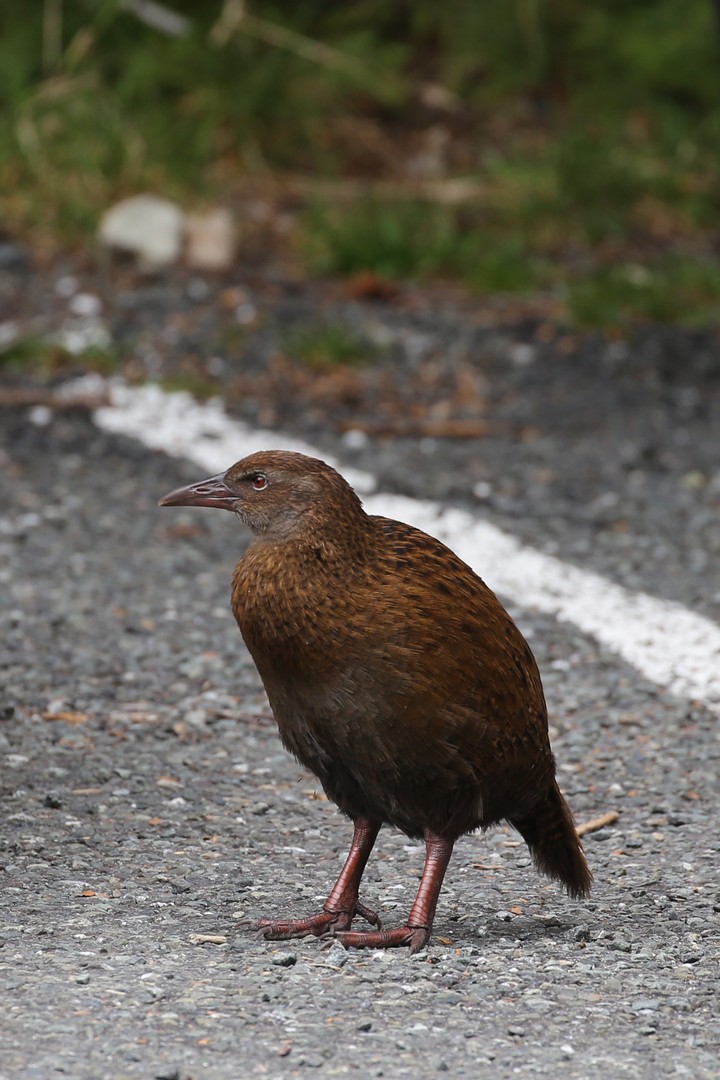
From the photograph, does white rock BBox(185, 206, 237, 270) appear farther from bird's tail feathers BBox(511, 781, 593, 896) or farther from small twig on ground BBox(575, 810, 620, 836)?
bird's tail feathers BBox(511, 781, 593, 896)

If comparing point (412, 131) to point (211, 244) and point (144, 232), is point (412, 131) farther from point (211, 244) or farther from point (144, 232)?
point (144, 232)

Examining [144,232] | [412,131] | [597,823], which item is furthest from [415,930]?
[412,131]

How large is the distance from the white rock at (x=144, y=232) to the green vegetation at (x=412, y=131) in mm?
210

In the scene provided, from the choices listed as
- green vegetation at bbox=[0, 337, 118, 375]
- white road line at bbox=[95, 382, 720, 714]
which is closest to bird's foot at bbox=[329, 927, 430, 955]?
white road line at bbox=[95, 382, 720, 714]

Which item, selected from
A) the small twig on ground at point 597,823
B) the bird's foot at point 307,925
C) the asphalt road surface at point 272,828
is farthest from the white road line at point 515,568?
the bird's foot at point 307,925

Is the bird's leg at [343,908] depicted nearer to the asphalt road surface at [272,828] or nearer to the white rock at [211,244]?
the asphalt road surface at [272,828]

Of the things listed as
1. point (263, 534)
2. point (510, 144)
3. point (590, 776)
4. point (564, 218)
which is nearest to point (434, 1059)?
point (263, 534)

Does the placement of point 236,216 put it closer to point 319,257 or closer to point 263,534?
point 319,257

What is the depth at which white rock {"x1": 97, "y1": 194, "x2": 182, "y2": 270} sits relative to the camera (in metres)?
8.99

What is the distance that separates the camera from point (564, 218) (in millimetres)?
9703

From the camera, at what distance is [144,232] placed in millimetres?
9000

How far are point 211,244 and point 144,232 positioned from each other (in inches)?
→ 14.5

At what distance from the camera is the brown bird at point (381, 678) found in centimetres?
352

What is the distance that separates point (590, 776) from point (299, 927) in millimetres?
1344
